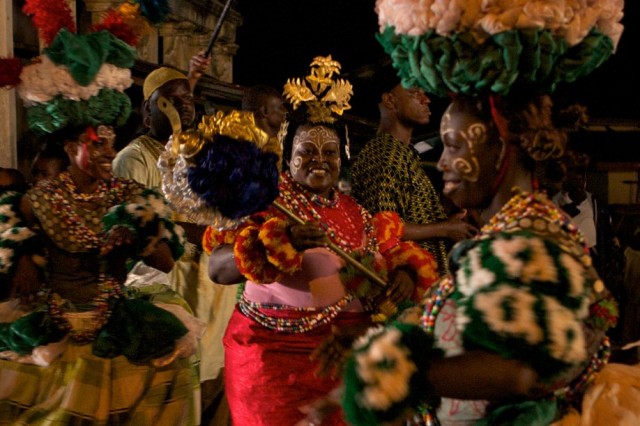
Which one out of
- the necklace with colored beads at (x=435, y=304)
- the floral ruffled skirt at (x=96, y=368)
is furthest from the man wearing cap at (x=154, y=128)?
the necklace with colored beads at (x=435, y=304)

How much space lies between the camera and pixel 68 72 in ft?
12.7

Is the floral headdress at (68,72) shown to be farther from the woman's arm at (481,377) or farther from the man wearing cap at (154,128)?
the woman's arm at (481,377)

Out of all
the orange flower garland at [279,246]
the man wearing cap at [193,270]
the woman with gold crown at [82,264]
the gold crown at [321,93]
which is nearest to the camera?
the orange flower garland at [279,246]

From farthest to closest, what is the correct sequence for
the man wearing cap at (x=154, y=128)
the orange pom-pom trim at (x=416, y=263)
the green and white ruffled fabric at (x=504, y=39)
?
the man wearing cap at (x=154, y=128)
the orange pom-pom trim at (x=416, y=263)
the green and white ruffled fabric at (x=504, y=39)

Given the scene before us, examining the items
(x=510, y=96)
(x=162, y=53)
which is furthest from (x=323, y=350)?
(x=162, y=53)

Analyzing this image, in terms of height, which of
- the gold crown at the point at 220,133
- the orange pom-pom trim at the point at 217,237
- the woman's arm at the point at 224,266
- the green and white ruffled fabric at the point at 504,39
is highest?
the green and white ruffled fabric at the point at 504,39

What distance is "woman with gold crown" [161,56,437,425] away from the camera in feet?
10.0

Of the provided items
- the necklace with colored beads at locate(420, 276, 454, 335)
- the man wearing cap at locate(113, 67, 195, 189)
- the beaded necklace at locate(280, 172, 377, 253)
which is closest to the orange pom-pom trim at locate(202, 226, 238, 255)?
the beaded necklace at locate(280, 172, 377, 253)

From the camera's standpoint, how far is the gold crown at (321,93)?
3.94 metres

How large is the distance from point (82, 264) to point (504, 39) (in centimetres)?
252

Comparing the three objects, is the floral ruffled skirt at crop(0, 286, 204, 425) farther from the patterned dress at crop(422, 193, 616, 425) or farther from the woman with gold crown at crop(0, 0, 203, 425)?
the patterned dress at crop(422, 193, 616, 425)

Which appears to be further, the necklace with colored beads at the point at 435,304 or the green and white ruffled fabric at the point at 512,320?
the necklace with colored beads at the point at 435,304

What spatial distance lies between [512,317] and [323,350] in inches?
33.3

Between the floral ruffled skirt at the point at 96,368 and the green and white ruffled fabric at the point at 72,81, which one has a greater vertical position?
Answer: the green and white ruffled fabric at the point at 72,81
